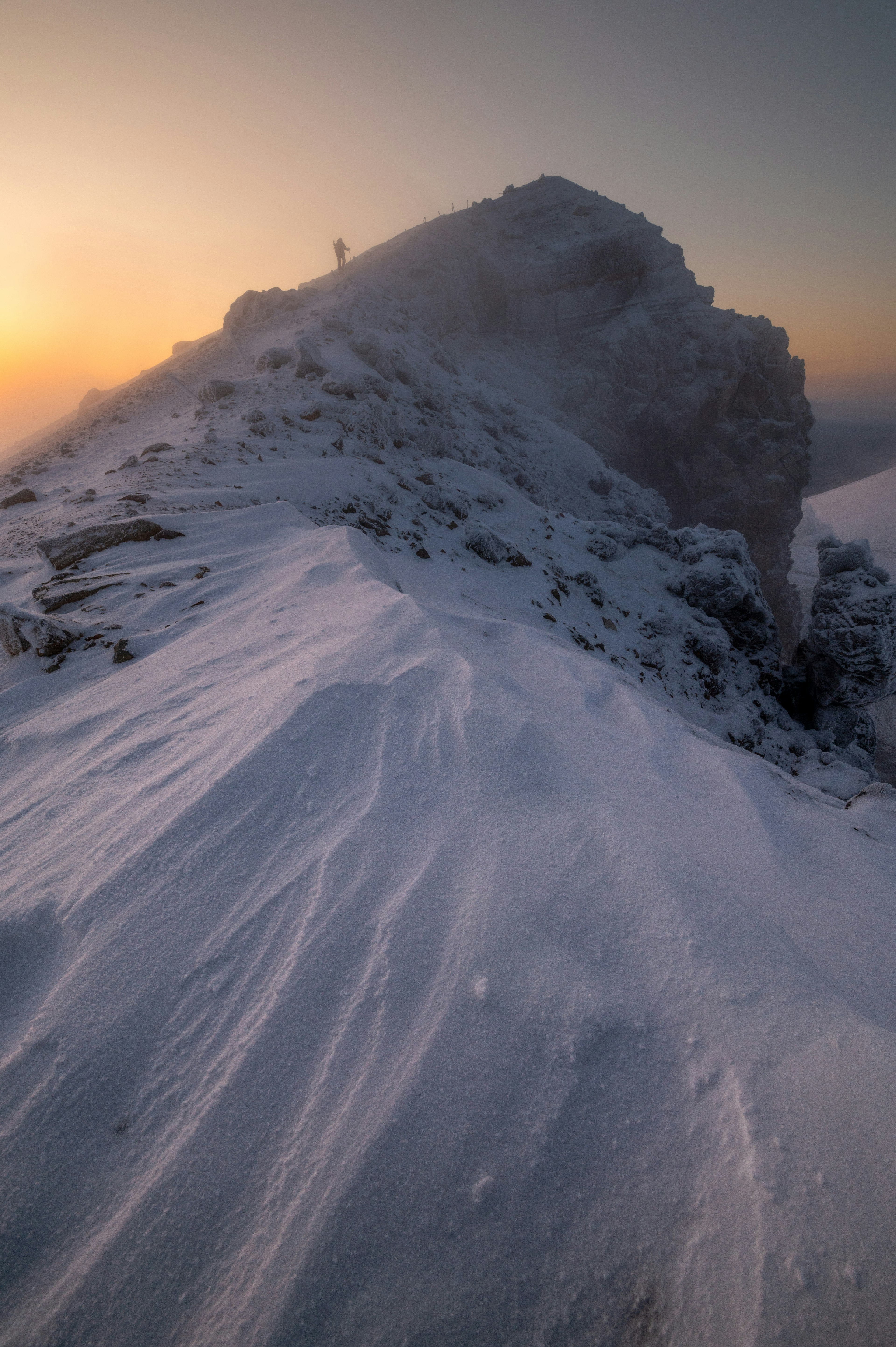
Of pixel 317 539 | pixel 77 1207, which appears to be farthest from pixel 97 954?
pixel 317 539

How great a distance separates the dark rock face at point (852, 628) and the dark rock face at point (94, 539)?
455 inches

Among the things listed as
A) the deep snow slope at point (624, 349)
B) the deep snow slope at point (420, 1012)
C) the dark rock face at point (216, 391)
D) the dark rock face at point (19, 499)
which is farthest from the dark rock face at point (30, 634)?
the deep snow slope at point (624, 349)

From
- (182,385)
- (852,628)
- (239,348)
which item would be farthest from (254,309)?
(852,628)

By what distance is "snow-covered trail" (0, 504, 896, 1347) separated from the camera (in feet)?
3.33

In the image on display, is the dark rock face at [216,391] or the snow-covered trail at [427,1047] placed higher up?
the dark rock face at [216,391]

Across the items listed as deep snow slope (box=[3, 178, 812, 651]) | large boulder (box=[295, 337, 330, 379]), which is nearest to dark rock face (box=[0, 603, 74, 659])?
large boulder (box=[295, 337, 330, 379])

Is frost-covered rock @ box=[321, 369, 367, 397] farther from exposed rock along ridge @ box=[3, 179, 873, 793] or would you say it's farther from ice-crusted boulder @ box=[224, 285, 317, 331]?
ice-crusted boulder @ box=[224, 285, 317, 331]

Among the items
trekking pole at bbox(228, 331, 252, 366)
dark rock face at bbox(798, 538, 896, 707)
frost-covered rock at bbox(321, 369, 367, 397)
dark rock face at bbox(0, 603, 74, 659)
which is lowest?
dark rock face at bbox(798, 538, 896, 707)

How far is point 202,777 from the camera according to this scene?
6.98 feet

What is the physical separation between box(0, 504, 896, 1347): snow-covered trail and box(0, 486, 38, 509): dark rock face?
7.67 m

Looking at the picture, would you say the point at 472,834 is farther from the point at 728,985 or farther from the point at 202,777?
the point at 202,777

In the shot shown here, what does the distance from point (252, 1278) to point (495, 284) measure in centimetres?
2844

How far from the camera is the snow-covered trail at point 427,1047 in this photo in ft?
3.33

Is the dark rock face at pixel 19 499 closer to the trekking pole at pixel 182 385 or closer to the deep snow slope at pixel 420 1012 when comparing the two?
the trekking pole at pixel 182 385
